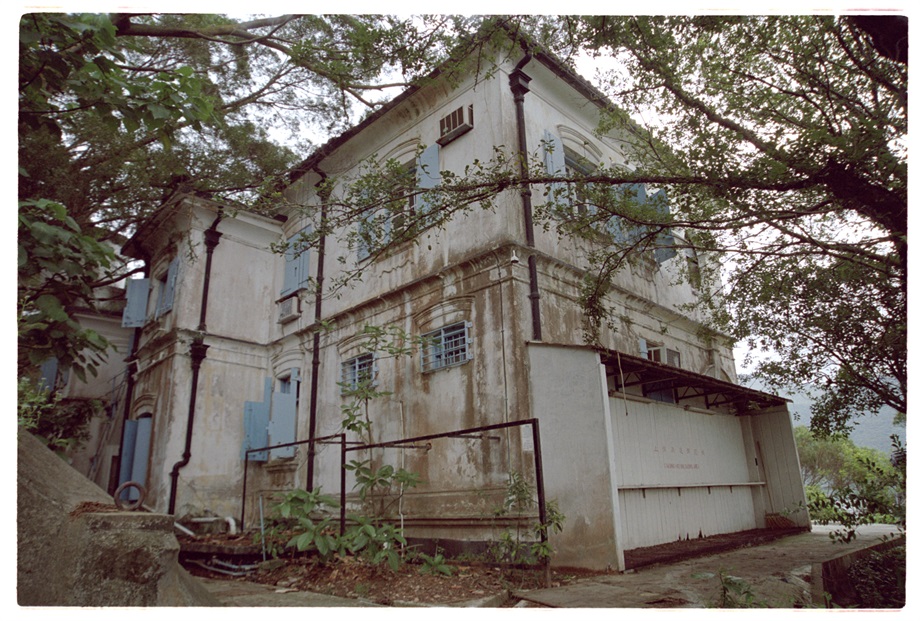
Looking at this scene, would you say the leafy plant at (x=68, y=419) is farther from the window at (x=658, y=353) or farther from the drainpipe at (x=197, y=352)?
the window at (x=658, y=353)

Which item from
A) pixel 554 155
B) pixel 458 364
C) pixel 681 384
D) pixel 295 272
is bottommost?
pixel 681 384

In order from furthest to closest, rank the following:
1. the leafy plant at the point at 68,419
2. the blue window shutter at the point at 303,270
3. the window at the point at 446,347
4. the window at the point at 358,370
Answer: the blue window shutter at the point at 303,270 < the leafy plant at the point at 68,419 < the window at the point at 358,370 < the window at the point at 446,347

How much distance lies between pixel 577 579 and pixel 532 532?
799mm

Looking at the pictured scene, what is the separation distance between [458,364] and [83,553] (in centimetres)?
575

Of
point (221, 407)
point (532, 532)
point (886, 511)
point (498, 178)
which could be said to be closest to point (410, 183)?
point (498, 178)

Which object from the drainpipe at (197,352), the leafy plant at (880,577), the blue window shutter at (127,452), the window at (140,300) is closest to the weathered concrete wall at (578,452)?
the leafy plant at (880,577)

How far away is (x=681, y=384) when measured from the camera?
8773 millimetres

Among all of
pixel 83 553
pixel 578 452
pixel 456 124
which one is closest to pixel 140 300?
pixel 456 124

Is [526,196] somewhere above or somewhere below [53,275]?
above

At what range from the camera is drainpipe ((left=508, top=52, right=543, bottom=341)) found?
8.07 metres

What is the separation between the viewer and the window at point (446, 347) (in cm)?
848

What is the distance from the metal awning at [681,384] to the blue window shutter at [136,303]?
10.7 meters

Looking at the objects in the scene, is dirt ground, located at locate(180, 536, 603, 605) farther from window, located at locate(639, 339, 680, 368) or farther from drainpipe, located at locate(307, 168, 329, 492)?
window, located at locate(639, 339, 680, 368)

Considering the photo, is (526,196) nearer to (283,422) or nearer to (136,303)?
(283,422)
